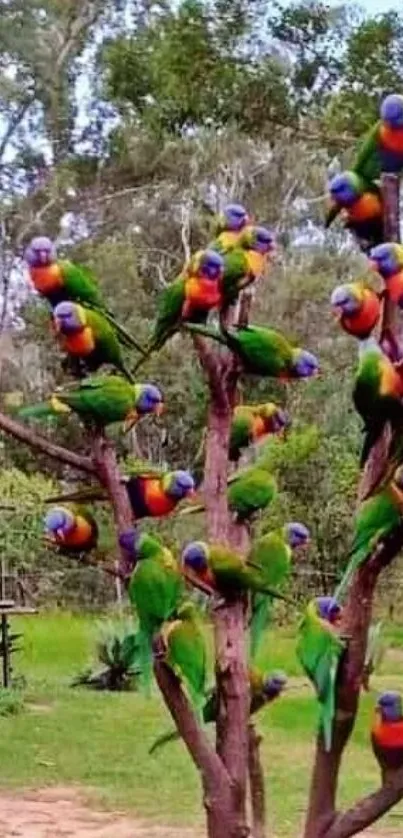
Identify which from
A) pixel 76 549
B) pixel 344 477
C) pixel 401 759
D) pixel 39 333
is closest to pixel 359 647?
pixel 401 759

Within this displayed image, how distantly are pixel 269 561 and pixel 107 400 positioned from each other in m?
0.22

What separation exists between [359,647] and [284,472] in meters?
8.16

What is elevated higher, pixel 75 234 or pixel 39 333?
pixel 75 234

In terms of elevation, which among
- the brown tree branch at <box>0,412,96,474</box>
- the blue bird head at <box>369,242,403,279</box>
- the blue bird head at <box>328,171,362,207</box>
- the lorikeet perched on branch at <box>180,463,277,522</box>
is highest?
the blue bird head at <box>328,171,362,207</box>

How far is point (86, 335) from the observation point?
1249mm

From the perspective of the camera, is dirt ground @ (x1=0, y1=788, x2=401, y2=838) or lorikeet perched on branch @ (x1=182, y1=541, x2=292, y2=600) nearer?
lorikeet perched on branch @ (x1=182, y1=541, x2=292, y2=600)

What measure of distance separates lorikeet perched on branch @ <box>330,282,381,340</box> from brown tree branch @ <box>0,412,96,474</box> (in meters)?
0.27

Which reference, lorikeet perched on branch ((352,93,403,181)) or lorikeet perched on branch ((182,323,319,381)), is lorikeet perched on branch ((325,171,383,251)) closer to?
lorikeet perched on branch ((352,93,403,181))

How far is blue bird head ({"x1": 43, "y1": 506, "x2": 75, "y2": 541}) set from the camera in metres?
1.24

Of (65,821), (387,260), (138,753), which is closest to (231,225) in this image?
(387,260)

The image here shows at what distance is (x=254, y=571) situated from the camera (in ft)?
4.03

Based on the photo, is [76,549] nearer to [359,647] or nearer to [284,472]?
[359,647]

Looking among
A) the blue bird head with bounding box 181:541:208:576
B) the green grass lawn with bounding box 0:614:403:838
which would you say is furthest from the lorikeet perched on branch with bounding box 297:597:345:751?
the green grass lawn with bounding box 0:614:403:838

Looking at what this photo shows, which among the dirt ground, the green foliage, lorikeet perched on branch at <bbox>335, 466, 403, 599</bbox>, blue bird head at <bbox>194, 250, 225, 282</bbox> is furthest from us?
the green foliage
